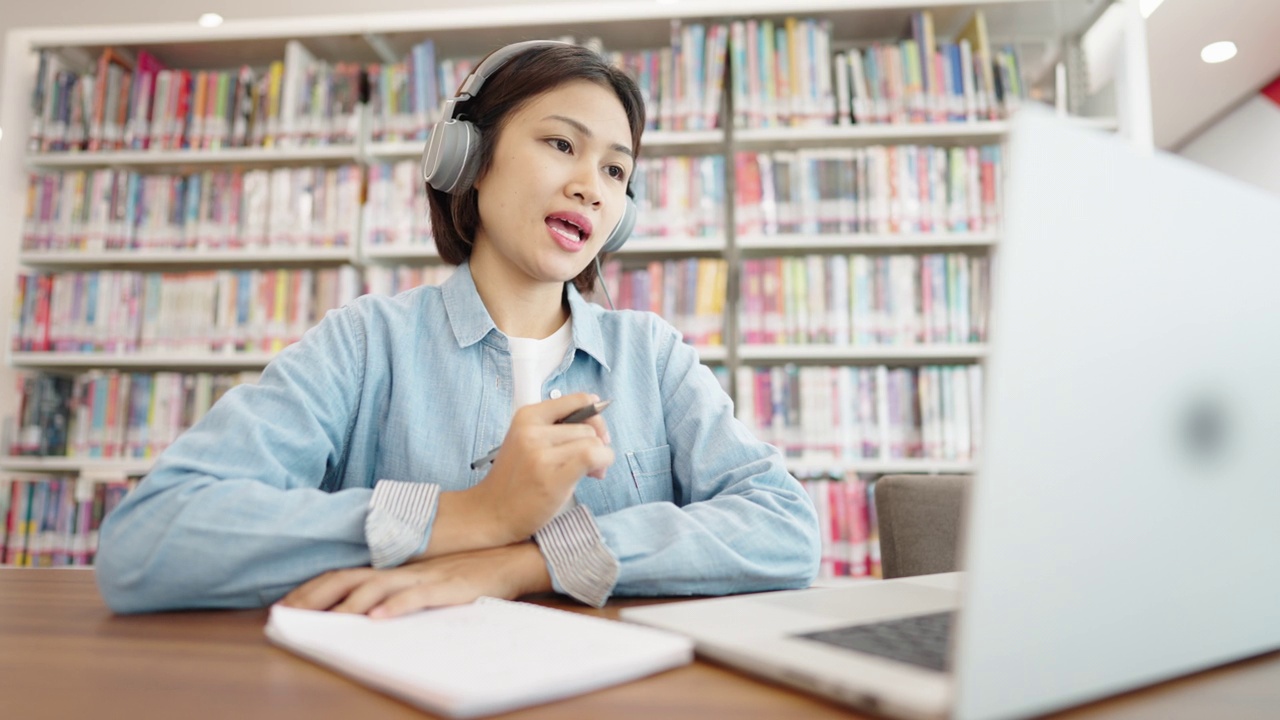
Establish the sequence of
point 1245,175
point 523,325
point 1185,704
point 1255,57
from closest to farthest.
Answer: point 1185,704 → point 523,325 → point 1255,57 → point 1245,175

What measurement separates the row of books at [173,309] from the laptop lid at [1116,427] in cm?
249

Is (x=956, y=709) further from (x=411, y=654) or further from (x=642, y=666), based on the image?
(x=411, y=654)

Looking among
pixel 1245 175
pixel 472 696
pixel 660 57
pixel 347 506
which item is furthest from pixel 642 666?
pixel 1245 175

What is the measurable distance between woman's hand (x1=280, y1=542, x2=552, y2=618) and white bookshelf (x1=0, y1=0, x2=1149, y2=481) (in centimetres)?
174

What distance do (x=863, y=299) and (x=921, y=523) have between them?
1.39 metres

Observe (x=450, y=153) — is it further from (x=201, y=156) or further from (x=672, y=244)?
(x=201, y=156)

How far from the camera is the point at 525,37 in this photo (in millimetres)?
2600

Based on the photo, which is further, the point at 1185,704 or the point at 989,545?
the point at 1185,704

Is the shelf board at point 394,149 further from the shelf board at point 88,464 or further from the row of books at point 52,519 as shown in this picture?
the row of books at point 52,519

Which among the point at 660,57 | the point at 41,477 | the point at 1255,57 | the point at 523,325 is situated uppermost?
the point at 1255,57

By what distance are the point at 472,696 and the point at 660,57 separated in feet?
8.11

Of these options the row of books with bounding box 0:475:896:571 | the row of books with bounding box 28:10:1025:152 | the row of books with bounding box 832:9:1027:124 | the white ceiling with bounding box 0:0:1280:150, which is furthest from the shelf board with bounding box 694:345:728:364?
the white ceiling with bounding box 0:0:1280:150

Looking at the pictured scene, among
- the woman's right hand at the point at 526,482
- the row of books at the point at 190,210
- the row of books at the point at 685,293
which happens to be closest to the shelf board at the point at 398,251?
the row of books at the point at 190,210

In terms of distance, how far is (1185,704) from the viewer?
40cm
